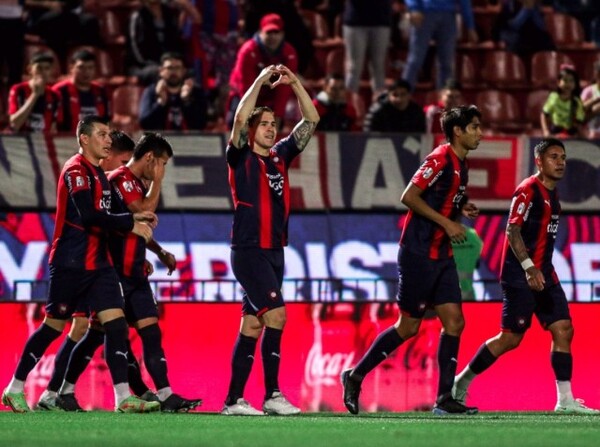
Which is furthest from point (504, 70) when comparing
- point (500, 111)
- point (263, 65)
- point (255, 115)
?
point (255, 115)

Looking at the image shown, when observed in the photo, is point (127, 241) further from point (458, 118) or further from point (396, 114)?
point (396, 114)

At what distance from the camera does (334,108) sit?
1590cm

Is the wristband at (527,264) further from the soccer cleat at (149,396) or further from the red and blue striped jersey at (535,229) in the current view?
the soccer cleat at (149,396)

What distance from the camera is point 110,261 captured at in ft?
34.9

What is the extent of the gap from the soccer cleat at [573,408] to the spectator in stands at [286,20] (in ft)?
25.3

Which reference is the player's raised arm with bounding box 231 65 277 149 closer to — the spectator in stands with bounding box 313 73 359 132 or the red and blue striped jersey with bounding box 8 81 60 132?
the red and blue striped jersey with bounding box 8 81 60 132

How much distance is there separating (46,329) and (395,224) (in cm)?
501

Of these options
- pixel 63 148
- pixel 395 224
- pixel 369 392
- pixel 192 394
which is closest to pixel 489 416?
pixel 369 392

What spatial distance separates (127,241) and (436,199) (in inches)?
83.2

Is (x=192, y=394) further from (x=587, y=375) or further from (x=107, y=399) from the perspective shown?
(x=587, y=375)

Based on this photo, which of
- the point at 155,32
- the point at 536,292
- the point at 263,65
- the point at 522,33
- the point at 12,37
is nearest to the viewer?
the point at 536,292

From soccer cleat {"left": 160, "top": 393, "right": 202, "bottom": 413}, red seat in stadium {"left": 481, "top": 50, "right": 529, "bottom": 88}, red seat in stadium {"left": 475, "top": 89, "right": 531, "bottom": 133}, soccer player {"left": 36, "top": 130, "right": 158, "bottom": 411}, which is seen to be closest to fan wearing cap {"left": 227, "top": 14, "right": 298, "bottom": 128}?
red seat in stadium {"left": 475, "top": 89, "right": 531, "bottom": 133}

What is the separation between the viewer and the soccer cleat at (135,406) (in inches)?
409

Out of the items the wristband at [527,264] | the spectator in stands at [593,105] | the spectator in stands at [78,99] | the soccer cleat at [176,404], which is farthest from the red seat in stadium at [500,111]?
the soccer cleat at [176,404]
